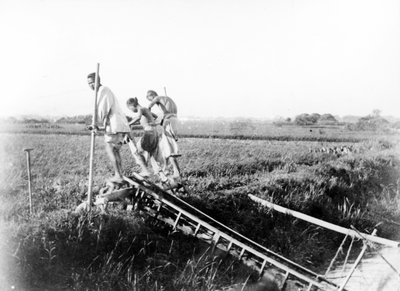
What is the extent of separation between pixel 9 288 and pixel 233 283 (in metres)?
3.40

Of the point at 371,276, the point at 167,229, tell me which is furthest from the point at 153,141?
the point at 371,276

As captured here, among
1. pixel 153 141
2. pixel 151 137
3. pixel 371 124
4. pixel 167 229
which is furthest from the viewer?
pixel 371 124

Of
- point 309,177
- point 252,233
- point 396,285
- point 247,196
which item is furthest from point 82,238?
point 309,177

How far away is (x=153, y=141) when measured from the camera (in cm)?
789

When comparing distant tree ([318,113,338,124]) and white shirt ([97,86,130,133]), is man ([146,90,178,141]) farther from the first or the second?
distant tree ([318,113,338,124])

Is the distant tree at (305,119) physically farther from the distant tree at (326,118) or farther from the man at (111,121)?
the man at (111,121)

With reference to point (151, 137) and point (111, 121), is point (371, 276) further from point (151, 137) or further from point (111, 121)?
point (111, 121)

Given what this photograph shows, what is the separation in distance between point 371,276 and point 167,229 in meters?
4.14

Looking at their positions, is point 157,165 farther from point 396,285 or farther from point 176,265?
point 396,285

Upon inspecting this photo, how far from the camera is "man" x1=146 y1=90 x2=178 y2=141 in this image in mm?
7863

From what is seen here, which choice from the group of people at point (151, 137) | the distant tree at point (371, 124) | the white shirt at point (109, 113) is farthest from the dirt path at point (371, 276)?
the distant tree at point (371, 124)

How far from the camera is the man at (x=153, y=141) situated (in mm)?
7496

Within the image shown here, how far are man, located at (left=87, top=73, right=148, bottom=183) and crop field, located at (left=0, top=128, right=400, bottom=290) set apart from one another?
1045 mm

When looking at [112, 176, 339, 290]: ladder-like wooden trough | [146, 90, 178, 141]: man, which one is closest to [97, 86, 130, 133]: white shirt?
[112, 176, 339, 290]: ladder-like wooden trough
